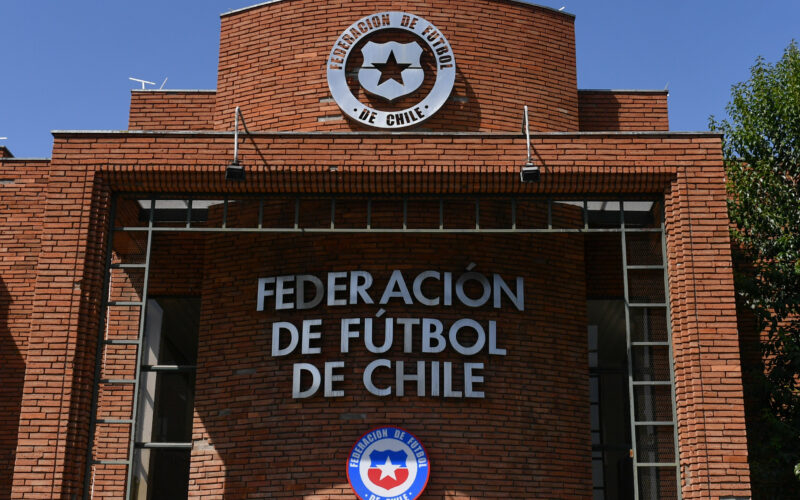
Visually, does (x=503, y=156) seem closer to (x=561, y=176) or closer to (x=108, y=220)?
(x=561, y=176)

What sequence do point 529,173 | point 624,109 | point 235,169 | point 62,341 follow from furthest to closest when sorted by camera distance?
point 624,109 → point 235,169 → point 529,173 → point 62,341

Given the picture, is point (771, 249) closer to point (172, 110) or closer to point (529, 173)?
point (529, 173)

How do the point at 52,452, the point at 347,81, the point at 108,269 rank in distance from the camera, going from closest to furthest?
the point at 52,452
the point at 108,269
the point at 347,81

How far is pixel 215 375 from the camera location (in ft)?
46.6

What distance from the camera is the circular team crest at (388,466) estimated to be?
13094mm

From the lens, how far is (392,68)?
15.2 meters

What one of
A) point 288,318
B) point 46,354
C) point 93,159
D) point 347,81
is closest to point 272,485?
point 288,318

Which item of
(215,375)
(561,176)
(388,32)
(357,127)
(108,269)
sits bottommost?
(215,375)

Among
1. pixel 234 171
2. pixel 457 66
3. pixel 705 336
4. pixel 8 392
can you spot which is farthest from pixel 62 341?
pixel 705 336

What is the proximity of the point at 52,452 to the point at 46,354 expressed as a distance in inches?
47.9

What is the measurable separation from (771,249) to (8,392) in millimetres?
12150

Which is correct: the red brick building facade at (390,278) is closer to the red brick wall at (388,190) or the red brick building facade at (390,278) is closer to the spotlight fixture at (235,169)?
the red brick wall at (388,190)

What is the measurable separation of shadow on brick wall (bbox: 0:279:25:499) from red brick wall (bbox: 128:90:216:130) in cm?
364

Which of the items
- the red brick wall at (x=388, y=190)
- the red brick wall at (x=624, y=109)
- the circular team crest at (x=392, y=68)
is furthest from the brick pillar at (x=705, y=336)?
the circular team crest at (x=392, y=68)
